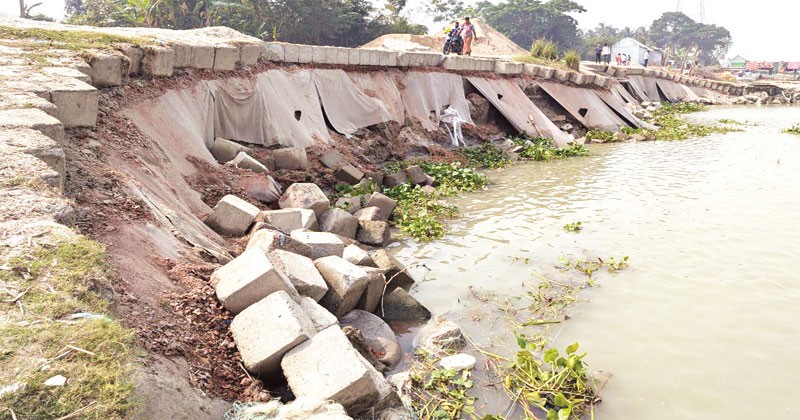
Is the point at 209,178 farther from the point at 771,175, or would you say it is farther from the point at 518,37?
the point at 518,37

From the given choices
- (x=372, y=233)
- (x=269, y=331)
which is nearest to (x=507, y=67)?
(x=372, y=233)

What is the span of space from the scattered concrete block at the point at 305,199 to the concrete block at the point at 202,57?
8.54 ft

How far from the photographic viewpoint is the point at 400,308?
465 centimetres

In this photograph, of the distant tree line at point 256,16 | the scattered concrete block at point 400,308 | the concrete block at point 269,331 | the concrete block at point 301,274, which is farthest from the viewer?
the distant tree line at point 256,16

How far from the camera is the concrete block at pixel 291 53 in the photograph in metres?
9.40

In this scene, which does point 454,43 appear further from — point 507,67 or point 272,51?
point 272,51

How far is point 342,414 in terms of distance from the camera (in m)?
2.47

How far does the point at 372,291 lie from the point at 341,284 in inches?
16.0

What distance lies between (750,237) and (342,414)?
623cm

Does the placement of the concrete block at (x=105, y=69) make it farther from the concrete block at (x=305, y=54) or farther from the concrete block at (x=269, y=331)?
the concrete block at (x=305, y=54)

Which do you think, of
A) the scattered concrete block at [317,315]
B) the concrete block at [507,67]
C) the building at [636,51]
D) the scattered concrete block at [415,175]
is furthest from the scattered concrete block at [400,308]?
the building at [636,51]

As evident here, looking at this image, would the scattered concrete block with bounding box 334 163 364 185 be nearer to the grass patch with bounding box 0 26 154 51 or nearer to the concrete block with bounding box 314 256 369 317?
the grass patch with bounding box 0 26 154 51

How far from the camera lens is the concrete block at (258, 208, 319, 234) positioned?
5.65 meters

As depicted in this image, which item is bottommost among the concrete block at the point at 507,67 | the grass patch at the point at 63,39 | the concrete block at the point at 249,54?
the grass patch at the point at 63,39
